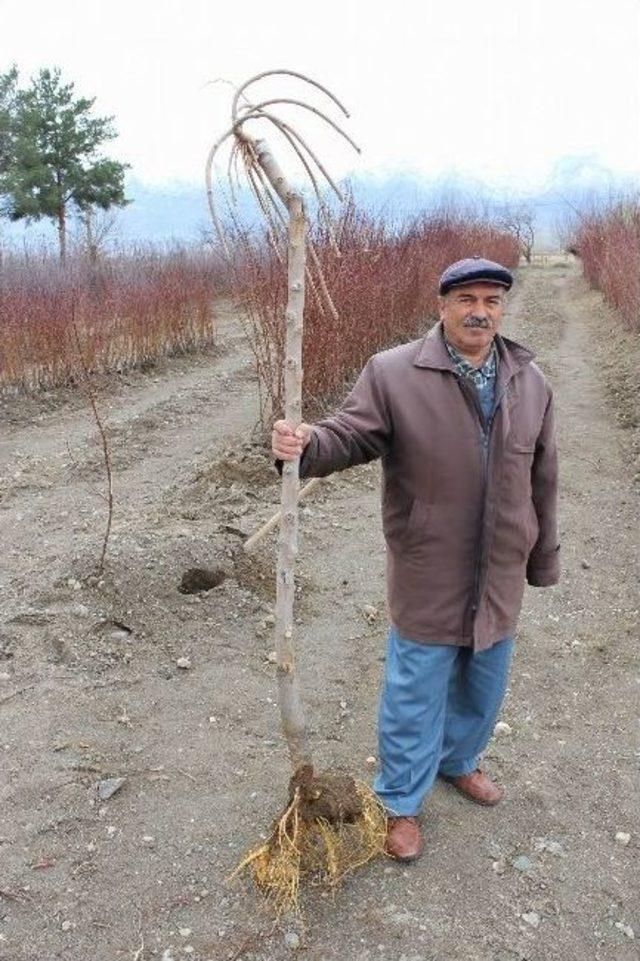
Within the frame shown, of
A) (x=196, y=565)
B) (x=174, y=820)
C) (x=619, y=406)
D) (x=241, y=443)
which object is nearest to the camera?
(x=174, y=820)

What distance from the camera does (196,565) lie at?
3814 millimetres

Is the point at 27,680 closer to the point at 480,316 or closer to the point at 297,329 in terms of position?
the point at 297,329

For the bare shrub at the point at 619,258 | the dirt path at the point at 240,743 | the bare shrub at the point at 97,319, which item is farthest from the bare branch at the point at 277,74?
the bare shrub at the point at 619,258

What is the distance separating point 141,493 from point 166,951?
3759 mm

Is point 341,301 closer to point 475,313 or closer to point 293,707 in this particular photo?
point 475,313

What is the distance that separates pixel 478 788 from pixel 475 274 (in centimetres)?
161

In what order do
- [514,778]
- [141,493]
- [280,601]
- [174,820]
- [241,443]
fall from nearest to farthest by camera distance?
[280,601] → [174,820] → [514,778] → [141,493] → [241,443]

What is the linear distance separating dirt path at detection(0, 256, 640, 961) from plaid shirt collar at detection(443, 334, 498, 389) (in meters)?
1.37

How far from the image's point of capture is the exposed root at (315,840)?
210 centimetres

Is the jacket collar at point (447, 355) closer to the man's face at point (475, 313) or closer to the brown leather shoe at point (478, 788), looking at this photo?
the man's face at point (475, 313)

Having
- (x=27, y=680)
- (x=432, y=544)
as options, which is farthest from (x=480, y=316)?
(x=27, y=680)

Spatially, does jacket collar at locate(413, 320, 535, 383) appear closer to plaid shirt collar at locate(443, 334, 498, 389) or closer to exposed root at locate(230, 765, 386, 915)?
plaid shirt collar at locate(443, 334, 498, 389)

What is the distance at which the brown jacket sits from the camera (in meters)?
1.97

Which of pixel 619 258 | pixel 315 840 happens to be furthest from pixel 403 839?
pixel 619 258
